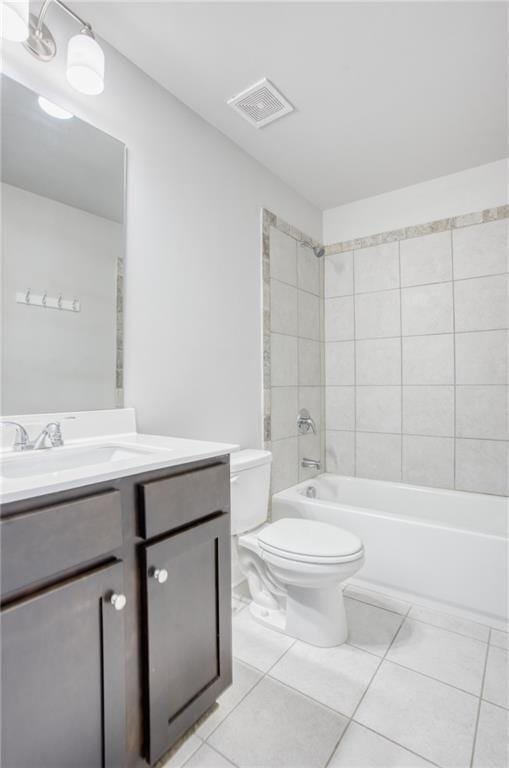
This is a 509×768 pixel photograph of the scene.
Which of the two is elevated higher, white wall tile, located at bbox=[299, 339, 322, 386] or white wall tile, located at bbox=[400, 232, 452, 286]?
white wall tile, located at bbox=[400, 232, 452, 286]

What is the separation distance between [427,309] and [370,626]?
1862 millimetres

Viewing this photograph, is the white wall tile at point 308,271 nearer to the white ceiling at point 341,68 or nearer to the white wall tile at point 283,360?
the white wall tile at point 283,360

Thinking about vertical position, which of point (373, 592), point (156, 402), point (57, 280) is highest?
point (57, 280)

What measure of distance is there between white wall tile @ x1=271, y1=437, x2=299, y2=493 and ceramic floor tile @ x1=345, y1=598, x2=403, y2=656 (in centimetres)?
72

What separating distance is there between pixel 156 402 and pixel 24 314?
23.1 inches

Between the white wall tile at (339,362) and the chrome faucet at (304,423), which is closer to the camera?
the chrome faucet at (304,423)

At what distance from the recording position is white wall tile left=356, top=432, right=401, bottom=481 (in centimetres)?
262

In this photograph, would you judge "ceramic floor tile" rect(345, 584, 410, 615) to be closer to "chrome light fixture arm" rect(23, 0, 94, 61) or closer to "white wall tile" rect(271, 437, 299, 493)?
"white wall tile" rect(271, 437, 299, 493)

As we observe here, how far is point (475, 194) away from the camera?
2383mm

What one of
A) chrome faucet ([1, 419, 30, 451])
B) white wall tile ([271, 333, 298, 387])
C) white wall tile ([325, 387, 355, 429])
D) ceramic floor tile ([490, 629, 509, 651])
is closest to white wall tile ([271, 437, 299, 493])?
white wall tile ([271, 333, 298, 387])

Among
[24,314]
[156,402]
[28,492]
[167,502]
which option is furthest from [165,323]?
[28,492]

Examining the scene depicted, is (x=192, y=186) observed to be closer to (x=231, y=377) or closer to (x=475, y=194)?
(x=231, y=377)

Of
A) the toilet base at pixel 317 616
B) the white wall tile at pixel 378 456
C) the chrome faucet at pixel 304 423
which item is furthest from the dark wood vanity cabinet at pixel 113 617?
the white wall tile at pixel 378 456

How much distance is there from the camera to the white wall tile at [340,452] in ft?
9.21
